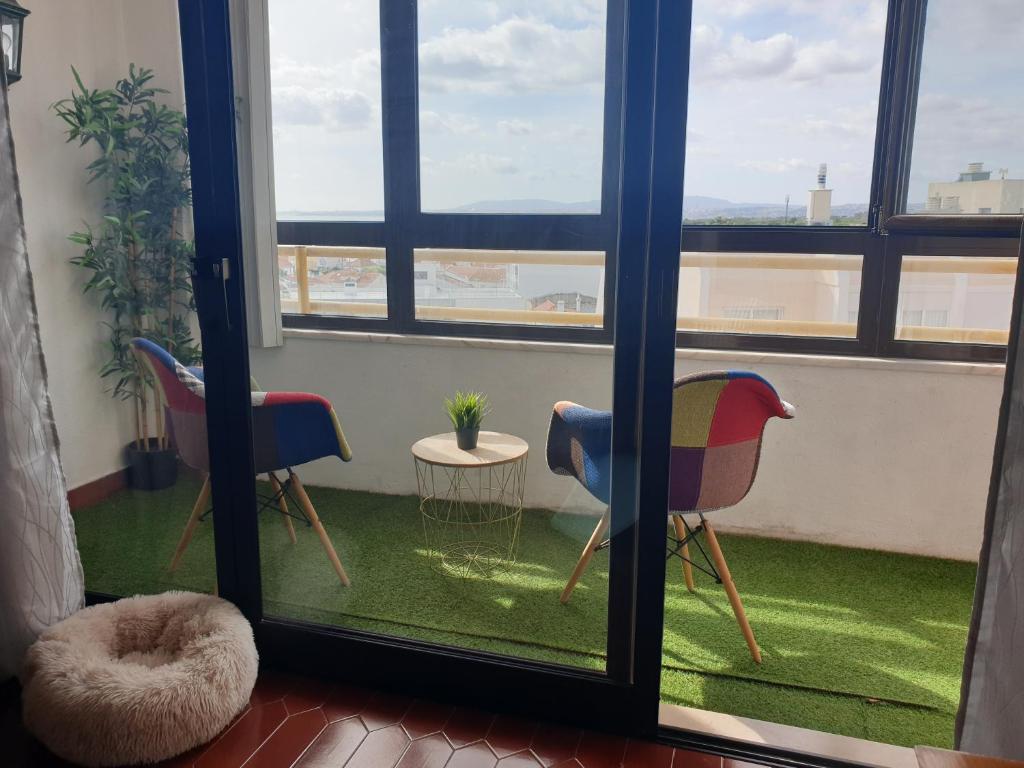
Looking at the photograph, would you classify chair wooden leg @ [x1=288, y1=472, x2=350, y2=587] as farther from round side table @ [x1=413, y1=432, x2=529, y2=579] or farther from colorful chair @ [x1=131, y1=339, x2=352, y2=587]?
round side table @ [x1=413, y1=432, x2=529, y2=579]

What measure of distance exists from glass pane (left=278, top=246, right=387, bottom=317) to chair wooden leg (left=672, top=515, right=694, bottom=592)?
1.07 meters

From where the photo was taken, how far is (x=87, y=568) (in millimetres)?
2605

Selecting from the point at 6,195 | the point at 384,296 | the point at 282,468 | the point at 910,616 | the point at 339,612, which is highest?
the point at 6,195

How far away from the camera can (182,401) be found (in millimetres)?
2359

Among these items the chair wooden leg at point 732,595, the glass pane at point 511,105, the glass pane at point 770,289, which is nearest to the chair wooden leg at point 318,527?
the glass pane at point 511,105

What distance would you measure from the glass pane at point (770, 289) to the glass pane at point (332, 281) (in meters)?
1.37

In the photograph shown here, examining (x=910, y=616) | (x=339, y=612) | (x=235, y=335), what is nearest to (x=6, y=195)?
(x=235, y=335)

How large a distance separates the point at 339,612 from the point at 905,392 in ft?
7.25

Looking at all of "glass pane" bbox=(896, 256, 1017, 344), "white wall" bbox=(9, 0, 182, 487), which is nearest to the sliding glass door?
"white wall" bbox=(9, 0, 182, 487)

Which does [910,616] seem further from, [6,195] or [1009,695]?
[6,195]

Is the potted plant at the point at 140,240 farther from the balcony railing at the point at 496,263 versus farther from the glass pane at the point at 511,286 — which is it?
the glass pane at the point at 511,286

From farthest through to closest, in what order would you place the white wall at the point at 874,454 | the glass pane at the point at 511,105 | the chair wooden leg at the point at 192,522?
the white wall at the point at 874,454 → the chair wooden leg at the point at 192,522 → the glass pane at the point at 511,105

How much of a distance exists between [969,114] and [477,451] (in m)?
2.06

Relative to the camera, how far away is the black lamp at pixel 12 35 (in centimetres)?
211
